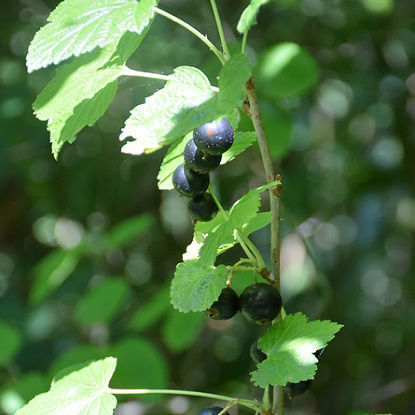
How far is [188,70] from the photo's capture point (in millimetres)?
900

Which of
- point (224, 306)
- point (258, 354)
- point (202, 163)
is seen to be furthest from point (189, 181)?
point (258, 354)

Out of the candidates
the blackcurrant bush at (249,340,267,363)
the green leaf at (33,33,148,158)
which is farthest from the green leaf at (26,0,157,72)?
the blackcurrant bush at (249,340,267,363)

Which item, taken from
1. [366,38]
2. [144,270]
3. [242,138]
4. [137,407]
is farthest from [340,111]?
[242,138]

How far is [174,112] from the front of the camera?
0.84m

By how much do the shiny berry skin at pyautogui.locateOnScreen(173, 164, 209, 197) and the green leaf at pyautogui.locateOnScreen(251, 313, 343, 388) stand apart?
0.24 metres

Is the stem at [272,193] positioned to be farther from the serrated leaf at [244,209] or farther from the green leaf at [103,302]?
the green leaf at [103,302]

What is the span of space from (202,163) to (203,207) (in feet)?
0.45

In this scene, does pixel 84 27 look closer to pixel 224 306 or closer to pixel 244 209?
pixel 244 209

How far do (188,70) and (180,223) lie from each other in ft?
9.67

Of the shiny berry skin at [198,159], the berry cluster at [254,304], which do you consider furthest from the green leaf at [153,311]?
the shiny berry skin at [198,159]

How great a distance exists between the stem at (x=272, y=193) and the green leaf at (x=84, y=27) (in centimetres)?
18

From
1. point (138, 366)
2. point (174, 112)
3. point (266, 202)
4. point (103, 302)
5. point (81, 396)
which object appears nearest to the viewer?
point (174, 112)

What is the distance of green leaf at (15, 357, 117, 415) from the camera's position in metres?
1.07

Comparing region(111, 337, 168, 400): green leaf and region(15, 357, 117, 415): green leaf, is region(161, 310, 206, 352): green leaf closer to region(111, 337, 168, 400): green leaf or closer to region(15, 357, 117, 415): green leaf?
region(111, 337, 168, 400): green leaf
